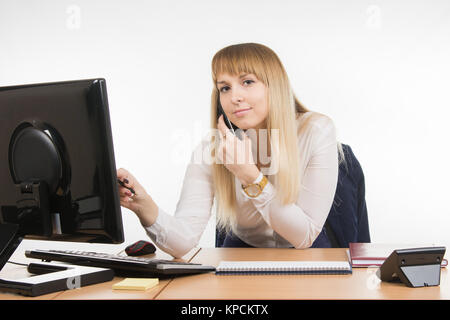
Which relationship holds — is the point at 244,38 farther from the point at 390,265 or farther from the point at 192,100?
the point at 390,265

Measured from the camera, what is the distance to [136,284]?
87cm

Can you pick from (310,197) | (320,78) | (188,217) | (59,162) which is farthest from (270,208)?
(320,78)

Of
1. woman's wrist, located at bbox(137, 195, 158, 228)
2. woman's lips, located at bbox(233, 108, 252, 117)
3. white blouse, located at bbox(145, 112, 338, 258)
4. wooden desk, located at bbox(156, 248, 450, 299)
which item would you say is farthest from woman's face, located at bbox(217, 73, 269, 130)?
wooden desk, located at bbox(156, 248, 450, 299)

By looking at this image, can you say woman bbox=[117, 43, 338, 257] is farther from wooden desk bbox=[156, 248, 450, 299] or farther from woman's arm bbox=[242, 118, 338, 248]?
wooden desk bbox=[156, 248, 450, 299]

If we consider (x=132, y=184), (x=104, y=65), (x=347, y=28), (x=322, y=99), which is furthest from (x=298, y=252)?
(x=104, y=65)

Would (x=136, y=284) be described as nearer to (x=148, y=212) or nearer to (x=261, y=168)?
(x=148, y=212)

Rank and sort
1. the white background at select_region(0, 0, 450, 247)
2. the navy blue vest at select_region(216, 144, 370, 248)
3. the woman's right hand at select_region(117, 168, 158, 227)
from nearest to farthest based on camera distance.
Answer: the woman's right hand at select_region(117, 168, 158, 227) < the navy blue vest at select_region(216, 144, 370, 248) < the white background at select_region(0, 0, 450, 247)

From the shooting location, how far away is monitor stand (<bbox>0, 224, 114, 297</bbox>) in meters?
0.84

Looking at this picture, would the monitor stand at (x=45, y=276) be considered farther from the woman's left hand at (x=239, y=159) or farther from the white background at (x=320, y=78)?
the white background at (x=320, y=78)

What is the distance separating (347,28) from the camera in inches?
125

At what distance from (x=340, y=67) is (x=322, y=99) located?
240 millimetres

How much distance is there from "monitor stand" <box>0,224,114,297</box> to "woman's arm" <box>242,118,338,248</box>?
0.50 metres

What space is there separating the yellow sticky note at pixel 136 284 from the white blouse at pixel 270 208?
40 centimetres

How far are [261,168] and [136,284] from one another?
0.79 meters
